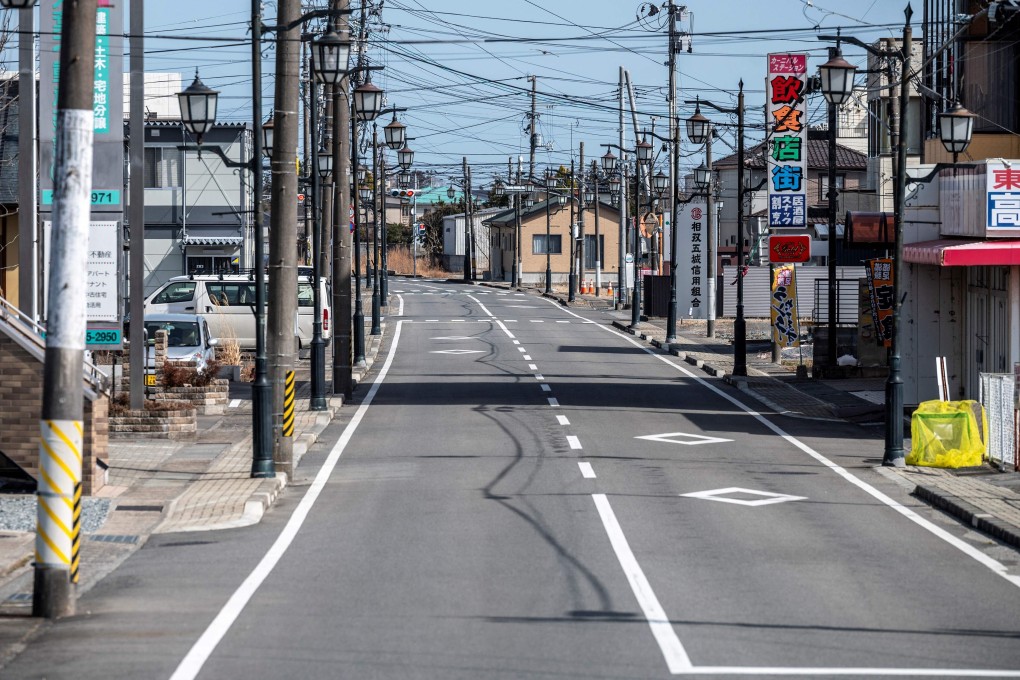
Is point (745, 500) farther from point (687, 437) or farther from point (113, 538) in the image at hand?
point (113, 538)

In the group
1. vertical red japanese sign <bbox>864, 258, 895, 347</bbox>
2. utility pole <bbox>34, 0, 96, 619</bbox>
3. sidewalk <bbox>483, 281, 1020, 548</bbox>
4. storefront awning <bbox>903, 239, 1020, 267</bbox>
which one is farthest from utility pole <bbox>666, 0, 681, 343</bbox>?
utility pole <bbox>34, 0, 96, 619</bbox>

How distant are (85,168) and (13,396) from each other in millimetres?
6640

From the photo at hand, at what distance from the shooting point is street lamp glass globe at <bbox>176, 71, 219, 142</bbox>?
54.7 feet

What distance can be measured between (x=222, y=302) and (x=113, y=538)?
22.8 metres

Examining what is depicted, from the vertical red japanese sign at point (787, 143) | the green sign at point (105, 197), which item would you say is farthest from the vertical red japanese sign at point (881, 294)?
the green sign at point (105, 197)

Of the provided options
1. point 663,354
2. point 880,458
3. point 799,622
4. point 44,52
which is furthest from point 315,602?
point 663,354

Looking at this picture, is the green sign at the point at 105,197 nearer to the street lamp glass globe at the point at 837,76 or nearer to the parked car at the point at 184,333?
the parked car at the point at 184,333

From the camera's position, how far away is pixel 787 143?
32781 millimetres

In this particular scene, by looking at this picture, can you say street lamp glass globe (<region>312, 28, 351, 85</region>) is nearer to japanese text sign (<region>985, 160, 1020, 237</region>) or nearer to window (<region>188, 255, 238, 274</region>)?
japanese text sign (<region>985, 160, 1020, 237</region>)

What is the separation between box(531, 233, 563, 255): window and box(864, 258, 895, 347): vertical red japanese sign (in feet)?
217

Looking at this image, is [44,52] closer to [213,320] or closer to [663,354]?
[213,320]

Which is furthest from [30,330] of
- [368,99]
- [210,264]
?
[210,264]

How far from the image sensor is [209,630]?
9.19 metres

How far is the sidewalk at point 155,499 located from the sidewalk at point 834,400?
25.6ft
